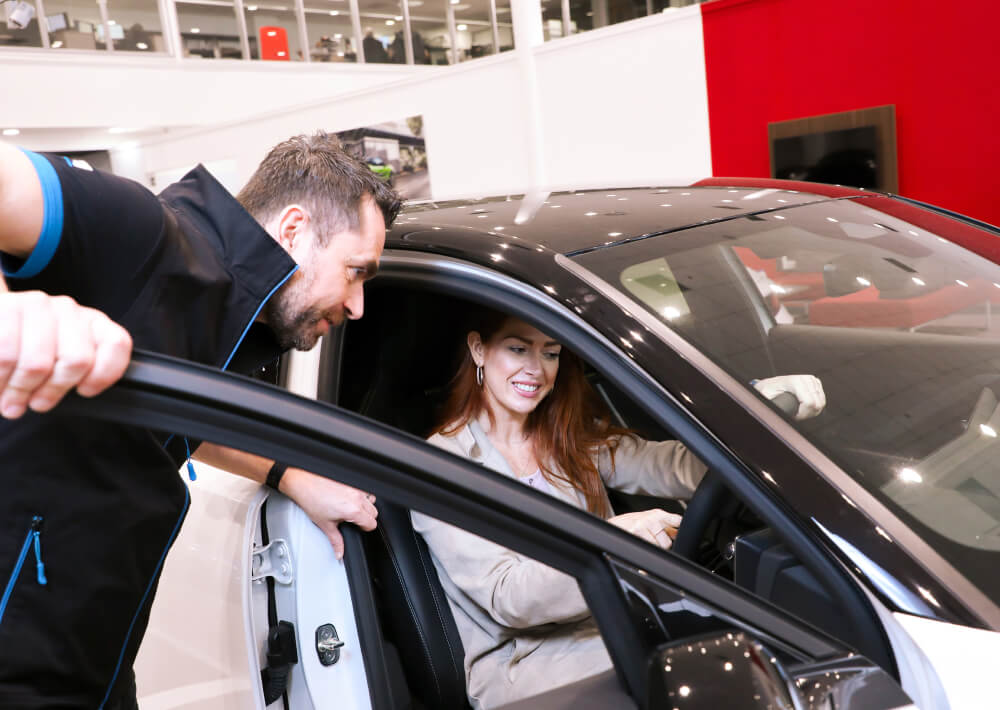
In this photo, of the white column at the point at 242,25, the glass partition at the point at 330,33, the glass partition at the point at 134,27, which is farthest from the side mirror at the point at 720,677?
the glass partition at the point at 330,33

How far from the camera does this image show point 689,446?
3.38ft

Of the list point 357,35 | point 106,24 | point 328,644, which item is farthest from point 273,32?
point 328,644

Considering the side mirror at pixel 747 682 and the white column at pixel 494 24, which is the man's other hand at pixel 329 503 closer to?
Result: the side mirror at pixel 747 682

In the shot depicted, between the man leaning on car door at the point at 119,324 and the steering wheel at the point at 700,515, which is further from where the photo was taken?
the steering wheel at the point at 700,515

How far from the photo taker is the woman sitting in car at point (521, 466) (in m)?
1.43

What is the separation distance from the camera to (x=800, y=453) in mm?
976

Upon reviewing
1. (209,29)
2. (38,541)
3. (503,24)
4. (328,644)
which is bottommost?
(328,644)

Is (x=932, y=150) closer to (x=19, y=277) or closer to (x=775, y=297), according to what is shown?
(x=775, y=297)

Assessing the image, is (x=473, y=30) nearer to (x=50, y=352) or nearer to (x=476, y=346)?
(x=476, y=346)

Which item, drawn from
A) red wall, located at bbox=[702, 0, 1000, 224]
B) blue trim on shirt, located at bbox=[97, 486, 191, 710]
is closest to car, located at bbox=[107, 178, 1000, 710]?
blue trim on shirt, located at bbox=[97, 486, 191, 710]

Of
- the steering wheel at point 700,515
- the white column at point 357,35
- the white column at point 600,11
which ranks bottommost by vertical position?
the steering wheel at point 700,515

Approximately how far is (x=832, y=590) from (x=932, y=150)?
4287 mm

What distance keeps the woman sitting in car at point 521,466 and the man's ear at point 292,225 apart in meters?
0.44

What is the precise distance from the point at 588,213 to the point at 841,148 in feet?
12.8
